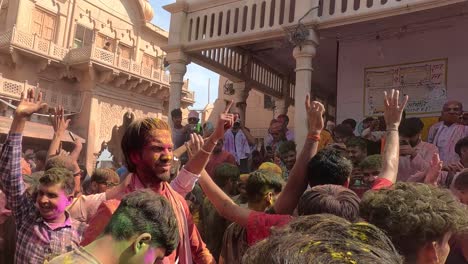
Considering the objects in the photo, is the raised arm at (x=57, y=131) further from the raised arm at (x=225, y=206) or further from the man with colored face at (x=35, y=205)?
the raised arm at (x=225, y=206)

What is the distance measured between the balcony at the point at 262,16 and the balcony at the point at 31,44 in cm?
1296

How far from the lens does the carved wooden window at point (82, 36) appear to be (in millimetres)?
22214

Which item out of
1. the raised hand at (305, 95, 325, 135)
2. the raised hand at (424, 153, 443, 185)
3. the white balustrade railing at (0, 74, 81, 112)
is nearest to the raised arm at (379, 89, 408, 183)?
the raised hand at (424, 153, 443, 185)

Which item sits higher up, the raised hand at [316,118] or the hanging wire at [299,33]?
the hanging wire at [299,33]

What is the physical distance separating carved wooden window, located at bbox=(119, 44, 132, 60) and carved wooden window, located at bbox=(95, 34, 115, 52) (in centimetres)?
61

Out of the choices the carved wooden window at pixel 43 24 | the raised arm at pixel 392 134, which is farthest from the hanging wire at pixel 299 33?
the carved wooden window at pixel 43 24

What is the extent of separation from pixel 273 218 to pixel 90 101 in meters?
20.8

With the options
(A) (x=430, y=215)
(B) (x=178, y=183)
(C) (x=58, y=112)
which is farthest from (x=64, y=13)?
(A) (x=430, y=215)

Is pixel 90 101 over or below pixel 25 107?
over

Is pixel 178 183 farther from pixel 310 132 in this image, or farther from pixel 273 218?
pixel 310 132

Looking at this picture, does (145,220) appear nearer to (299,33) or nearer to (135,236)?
(135,236)

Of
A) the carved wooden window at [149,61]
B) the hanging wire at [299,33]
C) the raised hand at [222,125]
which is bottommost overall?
the raised hand at [222,125]

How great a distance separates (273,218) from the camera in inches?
87.7

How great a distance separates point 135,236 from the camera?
148 centimetres
